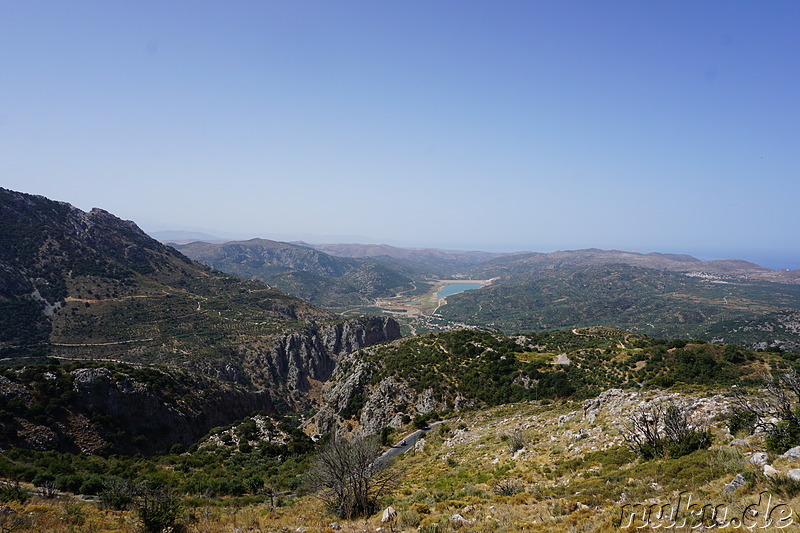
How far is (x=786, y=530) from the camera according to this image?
641 cm

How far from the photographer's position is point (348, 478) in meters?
13.8

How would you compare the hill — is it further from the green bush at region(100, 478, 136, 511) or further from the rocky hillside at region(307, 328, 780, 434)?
the green bush at region(100, 478, 136, 511)

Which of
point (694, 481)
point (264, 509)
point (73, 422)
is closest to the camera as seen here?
point (694, 481)

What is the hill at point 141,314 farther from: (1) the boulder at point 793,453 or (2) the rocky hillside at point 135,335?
(1) the boulder at point 793,453

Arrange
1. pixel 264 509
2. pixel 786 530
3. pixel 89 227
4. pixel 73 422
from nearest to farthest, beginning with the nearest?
pixel 786 530, pixel 264 509, pixel 73 422, pixel 89 227

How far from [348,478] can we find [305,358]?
85.5m

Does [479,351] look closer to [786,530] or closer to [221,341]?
[786,530]

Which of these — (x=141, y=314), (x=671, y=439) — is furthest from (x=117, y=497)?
(x=141, y=314)

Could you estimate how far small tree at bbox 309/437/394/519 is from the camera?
1305 centimetres

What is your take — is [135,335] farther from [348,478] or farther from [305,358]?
[348,478]

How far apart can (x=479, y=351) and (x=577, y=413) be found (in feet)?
87.9

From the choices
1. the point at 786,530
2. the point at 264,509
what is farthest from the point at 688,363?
the point at 264,509

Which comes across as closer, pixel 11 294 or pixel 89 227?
pixel 11 294

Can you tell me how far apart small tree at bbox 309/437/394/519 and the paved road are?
15.0 m
